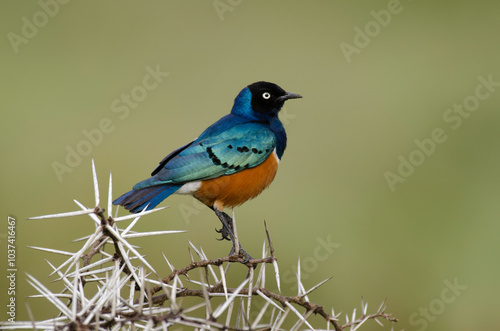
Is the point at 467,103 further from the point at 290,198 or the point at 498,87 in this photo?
the point at 290,198

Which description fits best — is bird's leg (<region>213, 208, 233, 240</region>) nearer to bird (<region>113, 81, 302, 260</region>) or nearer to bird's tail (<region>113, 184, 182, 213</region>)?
bird (<region>113, 81, 302, 260</region>)

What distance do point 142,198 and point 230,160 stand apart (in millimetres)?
923

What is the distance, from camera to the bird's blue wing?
416 centimetres

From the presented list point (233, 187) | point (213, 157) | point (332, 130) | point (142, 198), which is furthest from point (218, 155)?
point (332, 130)

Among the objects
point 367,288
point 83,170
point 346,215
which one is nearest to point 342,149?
point 346,215

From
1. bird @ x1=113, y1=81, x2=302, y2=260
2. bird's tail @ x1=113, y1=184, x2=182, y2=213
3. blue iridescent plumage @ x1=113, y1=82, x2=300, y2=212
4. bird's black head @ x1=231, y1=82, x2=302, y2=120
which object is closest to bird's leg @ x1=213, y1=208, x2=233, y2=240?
bird @ x1=113, y1=81, x2=302, y2=260

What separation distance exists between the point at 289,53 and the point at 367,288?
4465 mm

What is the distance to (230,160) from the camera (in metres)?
4.61

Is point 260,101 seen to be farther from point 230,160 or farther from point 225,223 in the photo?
point 225,223

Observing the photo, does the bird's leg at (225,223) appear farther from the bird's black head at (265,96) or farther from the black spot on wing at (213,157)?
the bird's black head at (265,96)

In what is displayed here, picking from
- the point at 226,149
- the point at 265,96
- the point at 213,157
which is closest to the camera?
the point at 213,157

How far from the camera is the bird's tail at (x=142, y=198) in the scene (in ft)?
12.4

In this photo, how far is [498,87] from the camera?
31.7 ft

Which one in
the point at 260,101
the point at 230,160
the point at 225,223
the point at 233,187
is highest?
the point at 260,101
